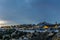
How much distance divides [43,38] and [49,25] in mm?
9909

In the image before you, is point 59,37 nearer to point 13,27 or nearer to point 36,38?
point 36,38

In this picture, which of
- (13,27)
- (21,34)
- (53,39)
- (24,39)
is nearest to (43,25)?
(13,27)

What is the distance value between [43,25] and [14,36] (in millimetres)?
8237

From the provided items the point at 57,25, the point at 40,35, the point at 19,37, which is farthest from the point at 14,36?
the point at 57,25

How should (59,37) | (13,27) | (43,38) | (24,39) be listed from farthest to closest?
(13,27) < (24,39) < (43,38) < (59,37)

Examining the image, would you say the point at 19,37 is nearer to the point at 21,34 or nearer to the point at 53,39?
the point at 21,34

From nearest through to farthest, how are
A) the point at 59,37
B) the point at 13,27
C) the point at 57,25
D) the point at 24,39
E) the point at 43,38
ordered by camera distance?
the point at 59,37
the point at 43,38
the point at 24,39
the point at 57,25
the point at 13,27

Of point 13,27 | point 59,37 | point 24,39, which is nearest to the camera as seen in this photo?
point 59,37

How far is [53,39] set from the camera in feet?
73.7

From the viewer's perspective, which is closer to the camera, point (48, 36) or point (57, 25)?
point (48, 36)

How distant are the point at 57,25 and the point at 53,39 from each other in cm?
1031

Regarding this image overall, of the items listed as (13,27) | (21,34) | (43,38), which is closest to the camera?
(43,38)

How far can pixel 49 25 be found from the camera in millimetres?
33125

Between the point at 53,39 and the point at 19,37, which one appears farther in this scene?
the point at 19,37
